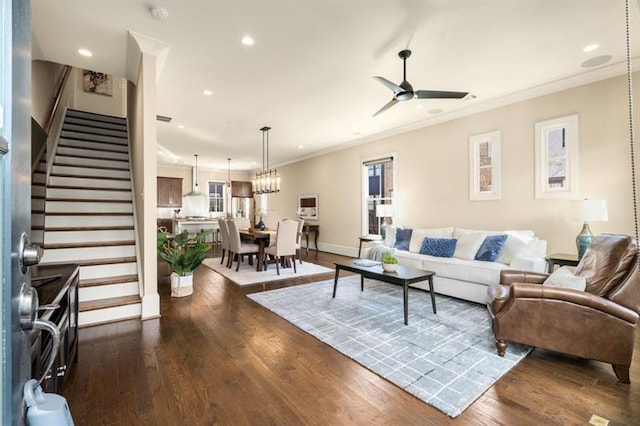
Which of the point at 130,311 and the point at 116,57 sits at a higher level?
the point at 116,57

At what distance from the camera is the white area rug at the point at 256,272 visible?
4852 millimetres

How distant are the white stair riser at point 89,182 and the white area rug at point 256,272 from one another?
2.20 meters

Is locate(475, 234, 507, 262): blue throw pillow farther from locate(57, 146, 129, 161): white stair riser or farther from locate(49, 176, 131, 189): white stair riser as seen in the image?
locate(57, 146, 129, 161): white stair riser

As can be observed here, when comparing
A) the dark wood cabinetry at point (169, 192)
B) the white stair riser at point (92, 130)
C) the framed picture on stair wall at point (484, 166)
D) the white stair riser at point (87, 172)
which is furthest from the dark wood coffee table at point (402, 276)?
the dark wood cabinetry at point (169, 192)

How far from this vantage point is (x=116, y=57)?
354 cm

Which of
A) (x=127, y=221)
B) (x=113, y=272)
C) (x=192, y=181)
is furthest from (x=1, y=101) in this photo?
(x=192, y=181)

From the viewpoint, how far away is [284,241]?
520 cm

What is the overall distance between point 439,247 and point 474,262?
567mm

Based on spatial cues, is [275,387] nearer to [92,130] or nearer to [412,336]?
[412,336]

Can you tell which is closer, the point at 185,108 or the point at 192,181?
the point at 185,108

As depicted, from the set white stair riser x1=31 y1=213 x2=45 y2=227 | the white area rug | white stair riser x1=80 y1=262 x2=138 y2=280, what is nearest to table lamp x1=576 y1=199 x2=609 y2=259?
the white area rug

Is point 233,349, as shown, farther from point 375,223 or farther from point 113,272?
point 375,223

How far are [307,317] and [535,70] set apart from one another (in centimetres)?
419

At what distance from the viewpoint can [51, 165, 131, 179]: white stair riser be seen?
4.39 meters
